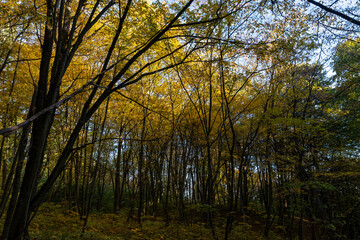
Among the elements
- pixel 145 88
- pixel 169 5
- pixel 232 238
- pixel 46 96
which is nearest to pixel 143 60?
pixel 145 88

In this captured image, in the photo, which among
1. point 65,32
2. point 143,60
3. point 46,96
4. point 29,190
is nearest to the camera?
point 29,190

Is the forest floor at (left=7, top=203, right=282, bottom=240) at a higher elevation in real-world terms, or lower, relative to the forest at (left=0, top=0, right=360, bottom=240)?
lower

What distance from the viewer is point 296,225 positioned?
12688 mm

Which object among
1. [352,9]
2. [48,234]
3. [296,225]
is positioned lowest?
[296,225]

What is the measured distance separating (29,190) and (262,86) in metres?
7.20

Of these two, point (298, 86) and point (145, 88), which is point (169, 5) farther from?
point (298, 86)

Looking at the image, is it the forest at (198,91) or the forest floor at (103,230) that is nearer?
the forest at (198,91)

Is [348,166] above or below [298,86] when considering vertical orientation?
below

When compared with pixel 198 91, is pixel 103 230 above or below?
below

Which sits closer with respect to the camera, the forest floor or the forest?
the forest

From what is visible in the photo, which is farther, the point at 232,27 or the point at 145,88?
the point at 145,88

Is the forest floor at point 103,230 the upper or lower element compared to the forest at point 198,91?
lower

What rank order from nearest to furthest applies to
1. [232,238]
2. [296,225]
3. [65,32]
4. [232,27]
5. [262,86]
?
1. [65,32]
2. [232,27]
3. [262,86]
4. [232,238]
5. [296,225]

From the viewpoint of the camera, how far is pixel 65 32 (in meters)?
2.05
